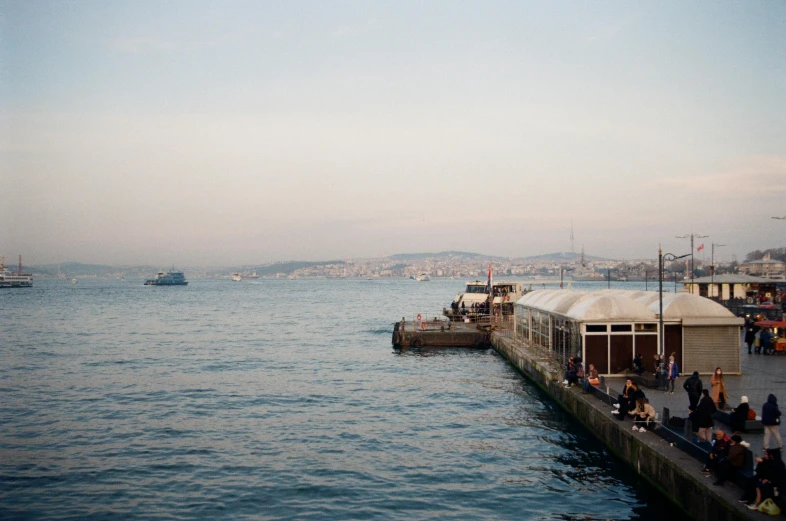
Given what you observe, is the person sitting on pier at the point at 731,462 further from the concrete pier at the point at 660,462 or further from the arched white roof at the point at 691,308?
the arched white roof at the point at 691,308

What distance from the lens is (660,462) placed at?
50.5 feet

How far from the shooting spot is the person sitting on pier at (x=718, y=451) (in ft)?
42.8

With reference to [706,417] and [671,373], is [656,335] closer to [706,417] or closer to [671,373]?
[671,373]

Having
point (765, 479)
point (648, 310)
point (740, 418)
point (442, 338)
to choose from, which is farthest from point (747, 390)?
point (442, 338)

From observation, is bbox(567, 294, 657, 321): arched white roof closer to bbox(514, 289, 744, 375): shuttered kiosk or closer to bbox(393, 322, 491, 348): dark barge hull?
bbox(514, 289, 744, 375): shuttered kiosk

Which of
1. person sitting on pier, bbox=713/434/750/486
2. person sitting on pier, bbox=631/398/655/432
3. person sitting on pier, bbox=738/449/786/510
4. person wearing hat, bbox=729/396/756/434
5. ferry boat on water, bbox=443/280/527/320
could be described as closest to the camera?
person sitting on pier, bbox=738/449/786/510

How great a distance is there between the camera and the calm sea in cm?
1673

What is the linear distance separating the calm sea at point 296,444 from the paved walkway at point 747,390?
7.88ft

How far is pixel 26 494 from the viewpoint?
57.9 feet

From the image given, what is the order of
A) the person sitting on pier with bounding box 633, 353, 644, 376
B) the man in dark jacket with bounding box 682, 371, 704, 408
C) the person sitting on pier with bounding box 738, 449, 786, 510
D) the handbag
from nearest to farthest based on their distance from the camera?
the handbag → the person sitting on pier with bounding box 738, 449, 786, 510 → the man in dark jacket with bounding box 682, 371, 704, 408 → the person sitting on pier with bounding box 633, 353, 644, 376

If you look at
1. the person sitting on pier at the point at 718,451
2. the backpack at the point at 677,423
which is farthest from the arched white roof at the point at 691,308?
the person sitting on pier at the point at 718,451

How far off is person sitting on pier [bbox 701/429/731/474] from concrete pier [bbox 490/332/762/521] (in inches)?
10.7

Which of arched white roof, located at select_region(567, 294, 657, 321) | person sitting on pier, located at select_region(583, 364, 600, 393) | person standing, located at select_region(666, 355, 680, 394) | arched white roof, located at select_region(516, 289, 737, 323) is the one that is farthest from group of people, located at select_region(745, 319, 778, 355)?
person sitting on pier, located at select_region(583, 364, 600, 393)

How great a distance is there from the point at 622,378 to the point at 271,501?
46.4 ft
